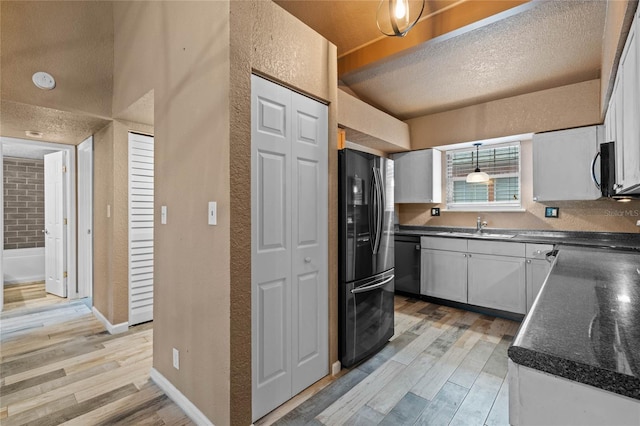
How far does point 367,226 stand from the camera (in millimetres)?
2629

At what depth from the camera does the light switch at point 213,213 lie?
5.76ft

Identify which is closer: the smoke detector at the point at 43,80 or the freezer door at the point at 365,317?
the freezer door at the point at 365,317

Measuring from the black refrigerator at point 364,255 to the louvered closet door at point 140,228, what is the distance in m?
2.33

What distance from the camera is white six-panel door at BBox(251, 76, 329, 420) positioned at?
1891 mm

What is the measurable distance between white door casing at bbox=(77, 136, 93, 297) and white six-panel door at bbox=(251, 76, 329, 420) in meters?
3.04

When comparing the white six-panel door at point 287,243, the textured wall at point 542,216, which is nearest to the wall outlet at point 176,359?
the white six-panel door at point 287,243

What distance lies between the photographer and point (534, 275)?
3.44 meters

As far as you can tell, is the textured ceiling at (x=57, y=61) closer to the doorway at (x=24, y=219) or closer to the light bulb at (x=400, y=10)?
the doorway at (x=24, y=219)

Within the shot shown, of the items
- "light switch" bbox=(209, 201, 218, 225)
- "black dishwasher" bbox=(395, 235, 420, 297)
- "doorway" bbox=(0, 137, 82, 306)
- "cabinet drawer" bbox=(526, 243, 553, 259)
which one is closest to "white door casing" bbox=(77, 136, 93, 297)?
"doorway" bbox=(0, 137, 82, 306)

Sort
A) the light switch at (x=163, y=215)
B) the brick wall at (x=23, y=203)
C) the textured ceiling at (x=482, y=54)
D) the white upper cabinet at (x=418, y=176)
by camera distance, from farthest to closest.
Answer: the brick wall at (x=23, y=203) < the white upper cabinet at (x=418, y=176) < the textured ceiling at (x=482, y=54) < the light switch at (x=163, y=215)

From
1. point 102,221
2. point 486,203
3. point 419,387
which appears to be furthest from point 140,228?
point 486,203

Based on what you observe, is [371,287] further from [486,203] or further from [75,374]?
[486,203]

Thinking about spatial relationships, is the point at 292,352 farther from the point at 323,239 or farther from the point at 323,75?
the point at 323,75

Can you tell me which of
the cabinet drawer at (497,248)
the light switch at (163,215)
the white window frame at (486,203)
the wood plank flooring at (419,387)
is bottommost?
the wood plank flooring at (419,387)
